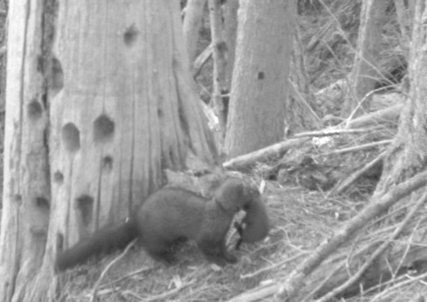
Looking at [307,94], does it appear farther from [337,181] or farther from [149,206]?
[149,206]

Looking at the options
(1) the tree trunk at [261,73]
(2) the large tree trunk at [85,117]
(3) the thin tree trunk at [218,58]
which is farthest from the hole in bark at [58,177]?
(3) the thin tree trunk at [218,58]

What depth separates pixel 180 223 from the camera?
5516mm

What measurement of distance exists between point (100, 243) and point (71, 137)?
0.64m

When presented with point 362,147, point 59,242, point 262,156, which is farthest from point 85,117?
point 362,147

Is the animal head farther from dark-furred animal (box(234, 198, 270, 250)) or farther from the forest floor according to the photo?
the forest floor

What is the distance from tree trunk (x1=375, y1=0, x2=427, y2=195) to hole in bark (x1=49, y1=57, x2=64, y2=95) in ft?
6.25

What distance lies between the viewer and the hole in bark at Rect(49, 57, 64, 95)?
19.3 ft

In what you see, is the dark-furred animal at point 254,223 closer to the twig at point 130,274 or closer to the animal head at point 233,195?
the animal head at point 233,195

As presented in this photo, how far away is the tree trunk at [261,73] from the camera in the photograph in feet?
26.9

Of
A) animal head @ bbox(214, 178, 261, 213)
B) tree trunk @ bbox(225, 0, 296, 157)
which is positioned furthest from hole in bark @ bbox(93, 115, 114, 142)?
tree trunk @ bbox(225, 0, 296, 157)

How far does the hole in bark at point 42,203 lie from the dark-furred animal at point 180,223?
45 cm

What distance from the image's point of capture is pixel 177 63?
6059 millimetres

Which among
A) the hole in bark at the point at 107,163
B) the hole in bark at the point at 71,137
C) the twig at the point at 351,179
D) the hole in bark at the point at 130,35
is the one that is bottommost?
the twig at the point at 351,179

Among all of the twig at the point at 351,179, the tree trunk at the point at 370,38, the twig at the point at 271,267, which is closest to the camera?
the twig at the point at 271,267
